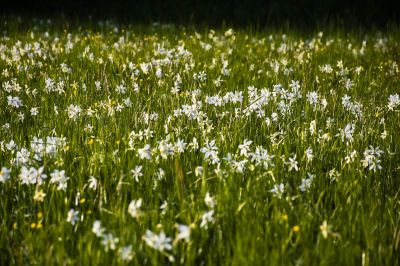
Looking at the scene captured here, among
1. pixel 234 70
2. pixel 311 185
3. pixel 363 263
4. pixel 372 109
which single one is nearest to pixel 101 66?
pixel 234 70

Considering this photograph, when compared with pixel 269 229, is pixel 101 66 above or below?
above

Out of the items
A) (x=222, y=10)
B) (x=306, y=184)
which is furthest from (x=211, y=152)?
(x=222, y=10)

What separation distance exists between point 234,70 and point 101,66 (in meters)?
1.69

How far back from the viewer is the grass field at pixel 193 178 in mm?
2225

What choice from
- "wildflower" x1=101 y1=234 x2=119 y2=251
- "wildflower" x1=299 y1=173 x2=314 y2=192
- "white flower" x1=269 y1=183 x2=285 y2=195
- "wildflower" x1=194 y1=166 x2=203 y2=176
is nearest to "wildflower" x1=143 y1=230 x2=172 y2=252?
"wildflower" x1=101 y1=234 x2=119 y2=251

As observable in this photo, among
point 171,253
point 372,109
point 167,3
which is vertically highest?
point 167,3

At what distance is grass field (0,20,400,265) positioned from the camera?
2.22 m

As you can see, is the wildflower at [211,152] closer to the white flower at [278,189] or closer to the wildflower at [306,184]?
the white flower at [278,189]

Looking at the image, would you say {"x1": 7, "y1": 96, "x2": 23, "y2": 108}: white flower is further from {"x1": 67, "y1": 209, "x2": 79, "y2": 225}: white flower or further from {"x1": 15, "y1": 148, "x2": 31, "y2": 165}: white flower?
{"x1": 67, "y1": 209, "x2": 79, "y2": 225}: white flower

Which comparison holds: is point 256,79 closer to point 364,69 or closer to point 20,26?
point 364,69

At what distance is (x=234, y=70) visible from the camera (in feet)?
18.8

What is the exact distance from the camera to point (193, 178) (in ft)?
9.53

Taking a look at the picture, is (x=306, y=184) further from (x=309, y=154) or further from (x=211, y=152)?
(x=211, y=152)

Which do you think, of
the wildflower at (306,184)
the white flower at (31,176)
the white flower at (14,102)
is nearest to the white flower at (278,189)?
the wildflower at (306,184)
